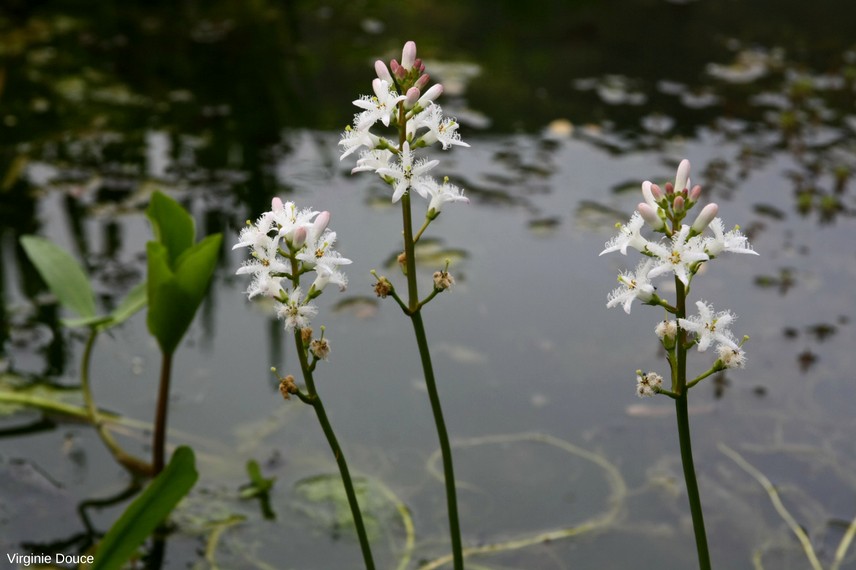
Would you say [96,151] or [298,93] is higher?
[298,93]

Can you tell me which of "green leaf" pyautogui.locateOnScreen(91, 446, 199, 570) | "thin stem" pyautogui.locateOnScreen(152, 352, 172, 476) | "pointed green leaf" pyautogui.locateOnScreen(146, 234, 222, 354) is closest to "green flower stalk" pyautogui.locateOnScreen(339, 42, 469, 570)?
"green leaf" pyautogui.locateOnScreen(91, 446, 199, 570)

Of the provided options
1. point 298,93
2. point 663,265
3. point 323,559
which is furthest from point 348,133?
point 298,93

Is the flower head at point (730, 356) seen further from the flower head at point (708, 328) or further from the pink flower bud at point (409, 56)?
the pink flower bud at point (409, 56)

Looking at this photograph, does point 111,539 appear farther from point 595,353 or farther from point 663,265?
point 595,353

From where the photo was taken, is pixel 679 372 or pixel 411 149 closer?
pixel 679 372

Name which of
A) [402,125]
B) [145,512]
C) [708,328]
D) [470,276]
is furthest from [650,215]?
[470,276]

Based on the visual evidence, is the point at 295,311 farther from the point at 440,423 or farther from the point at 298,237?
the point at 440,423

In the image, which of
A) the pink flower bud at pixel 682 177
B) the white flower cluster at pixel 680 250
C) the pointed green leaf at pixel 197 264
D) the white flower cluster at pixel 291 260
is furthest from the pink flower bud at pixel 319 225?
the pointed green leaf at pixel 197 264
